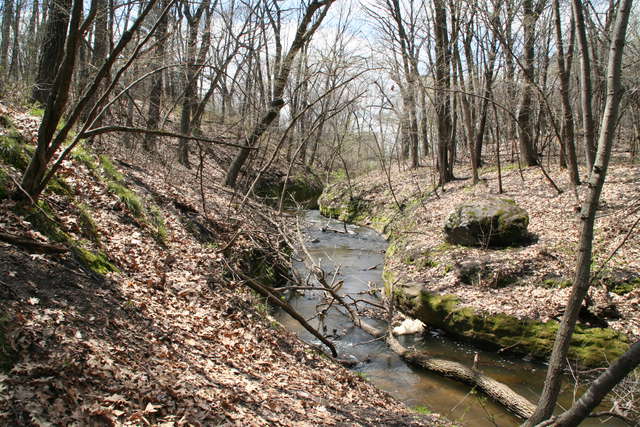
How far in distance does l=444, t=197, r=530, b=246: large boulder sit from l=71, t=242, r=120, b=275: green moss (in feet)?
27.7

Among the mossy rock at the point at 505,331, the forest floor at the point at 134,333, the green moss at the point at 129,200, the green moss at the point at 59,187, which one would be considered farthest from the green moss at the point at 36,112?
the mossy rock at the point at 505,331

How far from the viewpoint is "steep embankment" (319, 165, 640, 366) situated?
755 cm

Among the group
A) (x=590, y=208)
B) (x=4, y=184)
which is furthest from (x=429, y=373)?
(x=4, y=184)

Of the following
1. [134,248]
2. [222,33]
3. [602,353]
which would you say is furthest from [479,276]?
[222,33]

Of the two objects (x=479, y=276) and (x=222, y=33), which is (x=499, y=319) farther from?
(x=222, y=33)

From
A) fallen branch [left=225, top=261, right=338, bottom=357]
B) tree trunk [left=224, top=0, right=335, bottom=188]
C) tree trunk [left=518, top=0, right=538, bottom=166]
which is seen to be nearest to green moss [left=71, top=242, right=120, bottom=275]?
fallen branch [left=225, top=261, right=338, bottom=357]

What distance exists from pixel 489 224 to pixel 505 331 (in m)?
3.30

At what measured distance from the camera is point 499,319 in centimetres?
814

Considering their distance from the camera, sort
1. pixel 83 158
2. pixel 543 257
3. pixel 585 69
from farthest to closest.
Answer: pixel 543 257, pixel 585 69, pixel 83 158

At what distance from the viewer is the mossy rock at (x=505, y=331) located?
7113mm

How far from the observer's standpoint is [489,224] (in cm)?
1052

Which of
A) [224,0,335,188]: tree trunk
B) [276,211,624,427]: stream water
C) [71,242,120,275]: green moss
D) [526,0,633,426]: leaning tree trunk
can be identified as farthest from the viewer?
[224,0,335,188]: tree trunk

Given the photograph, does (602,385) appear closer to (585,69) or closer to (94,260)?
(94,260)

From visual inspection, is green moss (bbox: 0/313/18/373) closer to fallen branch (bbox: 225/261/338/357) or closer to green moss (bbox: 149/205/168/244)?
green moss (bbox: 149/205/168/244)
